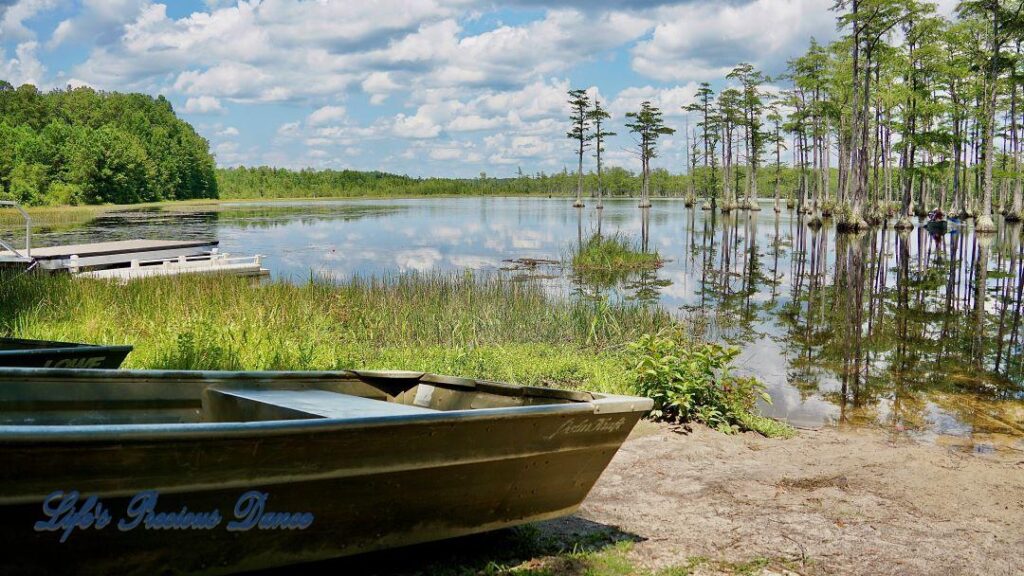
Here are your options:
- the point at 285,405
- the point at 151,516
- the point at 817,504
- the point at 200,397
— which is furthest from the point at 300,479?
the point at 817,504

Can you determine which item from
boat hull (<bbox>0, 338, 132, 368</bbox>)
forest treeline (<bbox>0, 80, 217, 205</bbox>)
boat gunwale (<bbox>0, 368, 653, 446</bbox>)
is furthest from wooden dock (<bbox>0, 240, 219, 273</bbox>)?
forest treeline (<bbox>0, 80, 217, 205</bbox>)

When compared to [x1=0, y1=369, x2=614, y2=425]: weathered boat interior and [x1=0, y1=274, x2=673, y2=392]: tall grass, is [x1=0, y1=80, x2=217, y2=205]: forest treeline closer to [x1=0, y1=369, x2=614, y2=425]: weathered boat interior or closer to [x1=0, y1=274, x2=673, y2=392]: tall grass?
[x1=0, y1=274, x2=673, y2=392]: tall grass

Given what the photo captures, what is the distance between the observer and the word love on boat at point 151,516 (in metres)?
2.92

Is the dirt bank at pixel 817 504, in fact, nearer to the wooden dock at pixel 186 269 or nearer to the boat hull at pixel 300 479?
the boat hull at pixel 300 479

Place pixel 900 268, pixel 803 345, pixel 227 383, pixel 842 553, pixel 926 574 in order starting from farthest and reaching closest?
pixel 900 268
pixel 803 345
pixel 227 383
pixel 842 553
pixel 926 574

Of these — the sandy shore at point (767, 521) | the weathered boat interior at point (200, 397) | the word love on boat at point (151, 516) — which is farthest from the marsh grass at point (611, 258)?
the word love on boat at point (151, 516)

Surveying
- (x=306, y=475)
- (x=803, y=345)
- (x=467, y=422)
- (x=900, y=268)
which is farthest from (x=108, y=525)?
(x=900, y=268)

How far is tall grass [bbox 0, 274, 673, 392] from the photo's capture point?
8.69m

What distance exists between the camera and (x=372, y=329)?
1091 centimetres

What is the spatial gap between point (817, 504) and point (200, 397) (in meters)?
4.20

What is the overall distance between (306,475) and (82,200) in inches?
2932

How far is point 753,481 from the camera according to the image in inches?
219

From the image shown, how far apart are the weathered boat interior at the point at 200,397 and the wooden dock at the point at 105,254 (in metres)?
13.9

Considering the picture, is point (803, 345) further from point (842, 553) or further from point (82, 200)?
point (82, 200)
